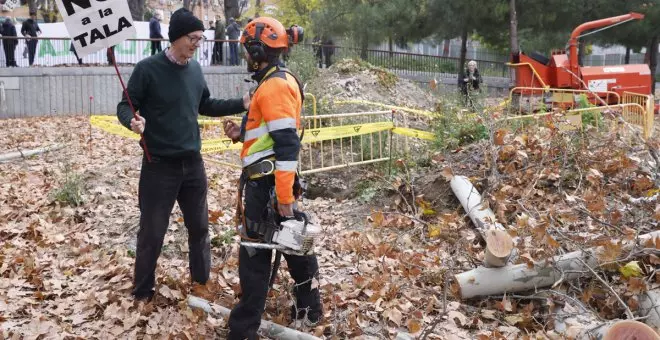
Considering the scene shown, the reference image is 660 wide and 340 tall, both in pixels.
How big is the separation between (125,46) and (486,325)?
18693 mm

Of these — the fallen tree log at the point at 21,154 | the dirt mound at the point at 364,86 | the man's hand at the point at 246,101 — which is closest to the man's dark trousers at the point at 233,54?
the dirt mound at the point at 364,86

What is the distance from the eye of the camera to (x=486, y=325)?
4844 mm

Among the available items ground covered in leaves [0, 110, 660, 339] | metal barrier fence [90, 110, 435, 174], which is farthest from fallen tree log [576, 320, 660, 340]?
metal barrier fence [90, 110, 435, 174]

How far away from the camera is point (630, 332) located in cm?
371

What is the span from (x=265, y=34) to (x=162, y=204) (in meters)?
1.49

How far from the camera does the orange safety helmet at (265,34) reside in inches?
166

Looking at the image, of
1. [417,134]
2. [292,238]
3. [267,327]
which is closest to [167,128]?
[292,238]

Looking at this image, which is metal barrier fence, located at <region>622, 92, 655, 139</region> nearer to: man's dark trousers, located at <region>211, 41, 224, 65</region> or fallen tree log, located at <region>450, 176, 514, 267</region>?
fallen tree log, located at <region>450, 176, 514, 267</region>

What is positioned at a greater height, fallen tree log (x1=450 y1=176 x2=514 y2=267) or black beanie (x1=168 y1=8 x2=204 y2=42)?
black beanie (x1=168 y1=8 x2=204 y2=42)

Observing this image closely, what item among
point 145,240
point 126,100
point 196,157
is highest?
point 126,100

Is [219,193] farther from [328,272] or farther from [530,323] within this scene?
[530,323]

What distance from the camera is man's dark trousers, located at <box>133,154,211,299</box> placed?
191 inches

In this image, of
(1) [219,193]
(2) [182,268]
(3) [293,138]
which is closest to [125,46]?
(1) [219,193]

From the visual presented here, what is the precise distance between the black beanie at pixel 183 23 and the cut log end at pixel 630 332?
Result: 3.18 metres
